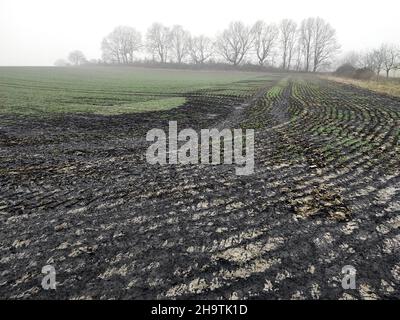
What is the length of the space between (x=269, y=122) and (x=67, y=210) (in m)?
7.15

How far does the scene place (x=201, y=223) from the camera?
310cm

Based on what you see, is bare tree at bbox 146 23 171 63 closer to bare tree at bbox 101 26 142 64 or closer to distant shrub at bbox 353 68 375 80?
bare tree at bbox 101 26 142 64

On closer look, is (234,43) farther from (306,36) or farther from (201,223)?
(201,223)

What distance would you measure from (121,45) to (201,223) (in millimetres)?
102641

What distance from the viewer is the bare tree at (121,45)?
91.6 meters

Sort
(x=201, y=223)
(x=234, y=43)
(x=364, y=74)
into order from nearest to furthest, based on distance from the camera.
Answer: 1. (x=201, y=223)
2. (x=364, y=74)
3. (x=234, y=43)

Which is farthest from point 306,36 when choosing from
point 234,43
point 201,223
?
point 201,223

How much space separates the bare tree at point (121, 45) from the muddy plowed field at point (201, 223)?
315ft

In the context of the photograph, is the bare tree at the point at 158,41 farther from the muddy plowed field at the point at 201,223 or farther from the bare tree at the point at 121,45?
the muddy plowed field at the point at 201,223

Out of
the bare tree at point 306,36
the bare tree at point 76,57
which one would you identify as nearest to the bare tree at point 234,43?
the bare tree at point 306,36

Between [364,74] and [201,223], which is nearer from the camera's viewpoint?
[201,223]

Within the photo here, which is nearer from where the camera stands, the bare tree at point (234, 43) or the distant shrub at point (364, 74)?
the distant shrub at point (364, 74)

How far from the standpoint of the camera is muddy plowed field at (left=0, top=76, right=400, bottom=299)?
2256 mm

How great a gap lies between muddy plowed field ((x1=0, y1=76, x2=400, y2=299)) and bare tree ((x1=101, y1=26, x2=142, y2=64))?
3784 inches
